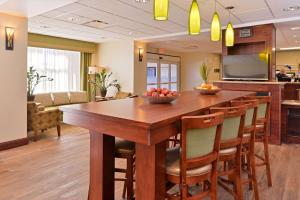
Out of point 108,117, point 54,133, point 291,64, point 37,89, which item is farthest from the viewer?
point 291,64

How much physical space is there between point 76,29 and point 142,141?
17.6 feet

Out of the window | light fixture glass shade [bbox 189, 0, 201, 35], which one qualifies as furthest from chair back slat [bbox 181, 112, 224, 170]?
the window

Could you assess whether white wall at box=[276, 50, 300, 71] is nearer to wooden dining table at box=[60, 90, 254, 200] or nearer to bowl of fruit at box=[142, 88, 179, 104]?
bowl of fruit at box=[142, 88, 179, 104]

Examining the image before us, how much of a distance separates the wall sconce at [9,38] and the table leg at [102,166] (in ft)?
10.8

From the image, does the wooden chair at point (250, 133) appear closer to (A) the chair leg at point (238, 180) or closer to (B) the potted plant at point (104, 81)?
(A) the chair leg at point (238, 180)

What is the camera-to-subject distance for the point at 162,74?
10062mm

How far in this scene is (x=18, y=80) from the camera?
14.7 feet

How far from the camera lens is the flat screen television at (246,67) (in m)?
5.27

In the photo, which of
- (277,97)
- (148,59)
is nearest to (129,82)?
(148,59)

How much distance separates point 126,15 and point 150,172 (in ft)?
12.6

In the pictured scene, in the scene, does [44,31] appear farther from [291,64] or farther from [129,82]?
[291,64]

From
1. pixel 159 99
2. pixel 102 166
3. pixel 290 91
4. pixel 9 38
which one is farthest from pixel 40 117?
pixel 290 91

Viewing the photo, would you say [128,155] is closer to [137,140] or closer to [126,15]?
[137,140]

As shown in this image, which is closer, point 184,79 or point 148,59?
point 148,59
